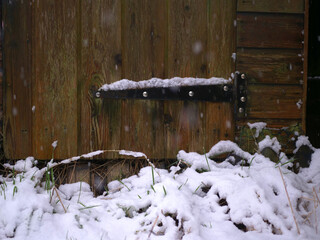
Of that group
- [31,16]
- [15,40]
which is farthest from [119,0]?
[15,40]

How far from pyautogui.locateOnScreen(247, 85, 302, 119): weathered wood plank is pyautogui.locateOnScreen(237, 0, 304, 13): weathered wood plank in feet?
1.59

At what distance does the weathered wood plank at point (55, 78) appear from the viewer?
5.75 ft

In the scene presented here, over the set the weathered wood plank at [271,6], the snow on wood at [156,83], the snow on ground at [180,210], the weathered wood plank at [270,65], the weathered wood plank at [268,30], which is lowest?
the snow on ground at [180,210]

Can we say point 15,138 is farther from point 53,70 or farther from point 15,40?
point 15,40

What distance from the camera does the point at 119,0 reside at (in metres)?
1.79

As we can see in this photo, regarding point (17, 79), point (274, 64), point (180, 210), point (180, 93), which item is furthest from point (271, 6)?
point (17, 79)

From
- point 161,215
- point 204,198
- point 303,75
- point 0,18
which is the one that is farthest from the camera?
point 303,75

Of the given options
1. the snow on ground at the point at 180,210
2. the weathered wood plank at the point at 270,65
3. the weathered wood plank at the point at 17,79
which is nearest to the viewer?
the snow on ground at the point at 180,210

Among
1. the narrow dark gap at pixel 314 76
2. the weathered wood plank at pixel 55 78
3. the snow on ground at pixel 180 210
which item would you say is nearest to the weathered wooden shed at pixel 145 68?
the weathered wood plank at pixel 55 78

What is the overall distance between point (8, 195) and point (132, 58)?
1026 mm

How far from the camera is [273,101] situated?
6.12 ft

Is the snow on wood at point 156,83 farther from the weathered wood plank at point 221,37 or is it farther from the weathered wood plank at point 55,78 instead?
the weathered wood plank at point 55,78

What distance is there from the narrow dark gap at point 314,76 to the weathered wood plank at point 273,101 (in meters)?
0.59

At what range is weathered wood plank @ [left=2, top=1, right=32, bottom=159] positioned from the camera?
1745mm
